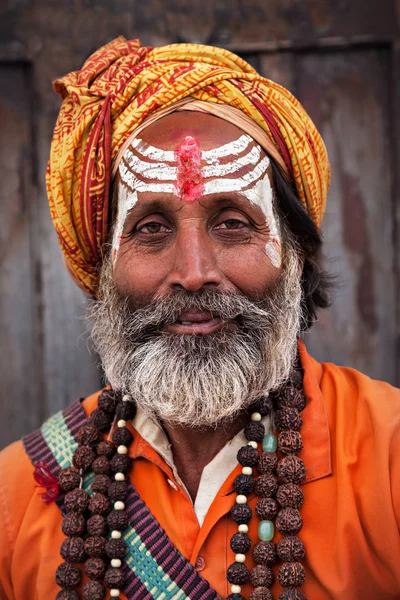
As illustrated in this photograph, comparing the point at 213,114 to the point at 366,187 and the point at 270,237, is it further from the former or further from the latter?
the point at 366,187

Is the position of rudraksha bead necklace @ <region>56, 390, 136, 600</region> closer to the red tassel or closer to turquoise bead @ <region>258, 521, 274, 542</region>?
the red tassel

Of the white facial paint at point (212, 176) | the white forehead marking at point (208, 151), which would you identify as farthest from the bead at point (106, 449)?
the white forehead marking at point (208, 151)

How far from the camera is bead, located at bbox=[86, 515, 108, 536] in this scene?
7.03 ft

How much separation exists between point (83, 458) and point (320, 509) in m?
0.82

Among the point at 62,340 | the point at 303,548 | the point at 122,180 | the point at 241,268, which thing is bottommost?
the point at 303,548

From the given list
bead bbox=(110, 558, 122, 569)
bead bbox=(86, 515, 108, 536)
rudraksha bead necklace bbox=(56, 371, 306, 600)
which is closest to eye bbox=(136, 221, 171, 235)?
rudraksha bead necklace bbox=(56, 371, 306, 600)

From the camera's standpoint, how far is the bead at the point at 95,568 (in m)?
2.08

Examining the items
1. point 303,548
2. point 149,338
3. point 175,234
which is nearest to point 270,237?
point 175,234

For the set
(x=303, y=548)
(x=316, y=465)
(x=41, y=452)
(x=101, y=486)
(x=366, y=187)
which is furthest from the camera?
(x=366, y=187)

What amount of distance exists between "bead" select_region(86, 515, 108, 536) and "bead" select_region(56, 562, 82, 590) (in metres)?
0.12

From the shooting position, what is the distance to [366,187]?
10.4ft

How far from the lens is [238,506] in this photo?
2.04 metres

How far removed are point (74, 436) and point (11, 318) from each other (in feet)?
3.45

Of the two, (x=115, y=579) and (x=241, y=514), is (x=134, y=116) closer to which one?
(x=241, y=514)
